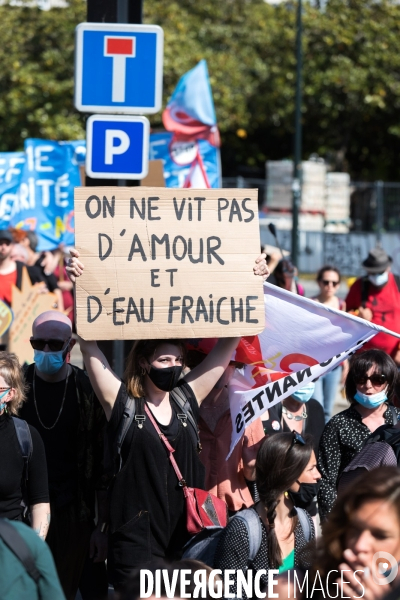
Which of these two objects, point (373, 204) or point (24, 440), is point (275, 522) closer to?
point (24, 440)

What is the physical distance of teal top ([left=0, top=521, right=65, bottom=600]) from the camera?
2.59 meters

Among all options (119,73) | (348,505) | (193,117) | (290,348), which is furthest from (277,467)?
(193,117)

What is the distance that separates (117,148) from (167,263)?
1208mm

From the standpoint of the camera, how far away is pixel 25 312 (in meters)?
7.76

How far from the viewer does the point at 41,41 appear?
29719mm

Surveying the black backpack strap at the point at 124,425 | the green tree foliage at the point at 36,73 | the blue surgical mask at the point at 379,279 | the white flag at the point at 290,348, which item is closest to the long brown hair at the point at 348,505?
the black backpack strap at the point at 124,425

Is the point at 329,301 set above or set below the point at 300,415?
above

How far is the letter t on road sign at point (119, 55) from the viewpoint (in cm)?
500

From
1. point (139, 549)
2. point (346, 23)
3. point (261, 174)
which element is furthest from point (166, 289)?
point (261, 174)

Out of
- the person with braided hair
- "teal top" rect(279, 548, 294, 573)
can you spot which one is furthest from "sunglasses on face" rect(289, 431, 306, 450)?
"teal top" rect(279, 548, 294, 573)

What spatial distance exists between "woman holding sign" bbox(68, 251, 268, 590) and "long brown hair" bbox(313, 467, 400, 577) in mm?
1365

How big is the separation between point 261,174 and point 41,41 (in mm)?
11251

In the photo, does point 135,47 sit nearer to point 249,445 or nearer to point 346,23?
point 249,445

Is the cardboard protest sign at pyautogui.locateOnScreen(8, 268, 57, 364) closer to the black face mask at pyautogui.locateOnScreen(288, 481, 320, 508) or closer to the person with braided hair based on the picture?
the black face mask at pyautogui.locateOnScreen(288, 481, 320, 508)
